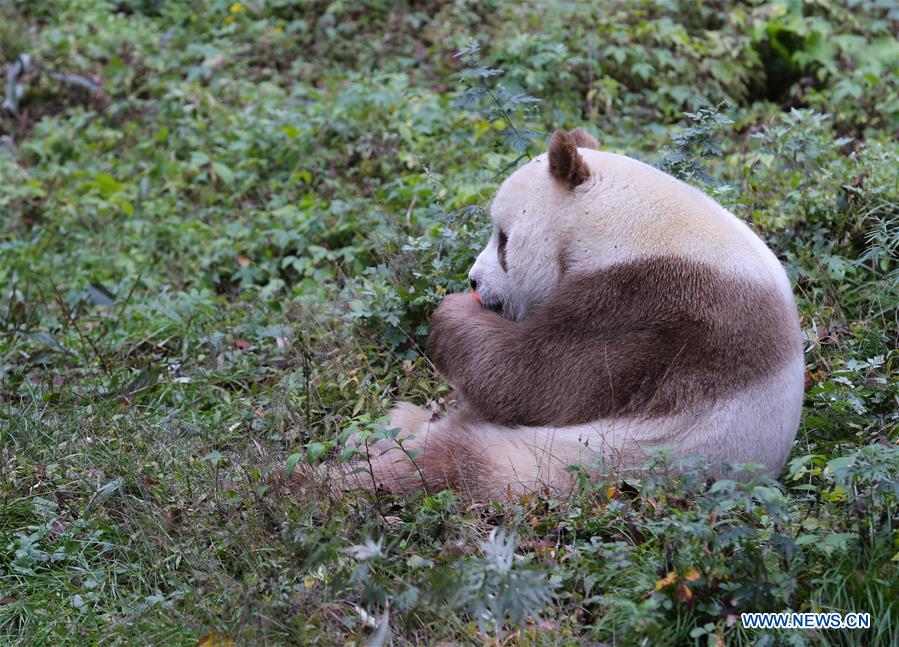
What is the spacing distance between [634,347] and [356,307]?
80.1 inches

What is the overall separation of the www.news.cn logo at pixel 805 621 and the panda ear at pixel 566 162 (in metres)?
1.97

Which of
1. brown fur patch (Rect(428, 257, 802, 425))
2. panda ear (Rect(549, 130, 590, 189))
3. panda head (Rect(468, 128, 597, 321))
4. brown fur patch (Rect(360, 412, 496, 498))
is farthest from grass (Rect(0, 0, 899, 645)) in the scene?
panda ear (Rect(549, 130, 590, 189))

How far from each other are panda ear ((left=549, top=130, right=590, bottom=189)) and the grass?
1315mm

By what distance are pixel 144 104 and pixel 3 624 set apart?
6.92 m

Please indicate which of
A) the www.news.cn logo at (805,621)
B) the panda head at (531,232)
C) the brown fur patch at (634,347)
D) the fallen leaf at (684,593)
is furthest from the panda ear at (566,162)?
the www.news.cn logo at (805,621)

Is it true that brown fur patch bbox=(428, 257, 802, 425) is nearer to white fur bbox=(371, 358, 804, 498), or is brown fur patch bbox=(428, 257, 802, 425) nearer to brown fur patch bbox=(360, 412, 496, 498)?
white fur bbox=(371, 358, 804, 498)

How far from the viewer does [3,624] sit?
3.57 metres

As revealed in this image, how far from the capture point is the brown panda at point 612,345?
3.64 meters

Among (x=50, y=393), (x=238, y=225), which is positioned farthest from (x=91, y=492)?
(x=238, y=225)

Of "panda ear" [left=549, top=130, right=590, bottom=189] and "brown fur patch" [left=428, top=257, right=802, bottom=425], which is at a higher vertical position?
"panda ear" [left=549, top=130, right=590, bottom=189]

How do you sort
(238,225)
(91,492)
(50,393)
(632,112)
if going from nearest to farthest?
1. (91,492)
2. (50,393)
3. (238,225)
4. (632,112)

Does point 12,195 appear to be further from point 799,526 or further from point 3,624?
point 799,526

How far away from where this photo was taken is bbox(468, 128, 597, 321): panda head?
160 inches

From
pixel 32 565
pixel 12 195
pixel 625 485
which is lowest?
pixel 12 195
